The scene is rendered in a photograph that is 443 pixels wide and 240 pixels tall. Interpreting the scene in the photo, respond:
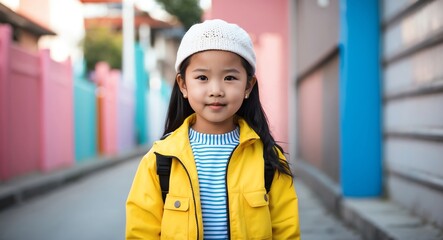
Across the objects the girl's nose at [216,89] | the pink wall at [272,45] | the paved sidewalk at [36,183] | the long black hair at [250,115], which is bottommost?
the paved sidewalk at [36,183]

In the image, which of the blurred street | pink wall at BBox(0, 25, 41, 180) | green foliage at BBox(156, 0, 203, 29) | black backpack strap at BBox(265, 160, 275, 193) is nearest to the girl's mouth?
black backpack strap at BBox(265, 160, 275, 193)

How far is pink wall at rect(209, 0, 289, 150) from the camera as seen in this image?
9852 mm

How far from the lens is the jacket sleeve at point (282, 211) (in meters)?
2.22

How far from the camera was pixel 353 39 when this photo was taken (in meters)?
4.79

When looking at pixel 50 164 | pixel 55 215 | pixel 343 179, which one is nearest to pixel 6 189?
pixel 55 215

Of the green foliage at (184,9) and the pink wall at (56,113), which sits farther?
the green foliage at (184,9)

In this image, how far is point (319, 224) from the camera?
4.87 meters

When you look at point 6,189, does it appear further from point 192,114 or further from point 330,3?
point 192,114

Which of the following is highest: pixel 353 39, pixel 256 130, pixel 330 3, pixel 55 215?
pixel 330 3

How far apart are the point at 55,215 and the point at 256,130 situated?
4.16m

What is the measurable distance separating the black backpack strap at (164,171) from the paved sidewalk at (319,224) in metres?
2.43

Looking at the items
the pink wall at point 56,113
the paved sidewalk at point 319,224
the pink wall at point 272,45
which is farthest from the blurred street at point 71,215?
the pink wall at point 272,45

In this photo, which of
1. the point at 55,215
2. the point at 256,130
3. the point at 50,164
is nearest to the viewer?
the point at 256,130

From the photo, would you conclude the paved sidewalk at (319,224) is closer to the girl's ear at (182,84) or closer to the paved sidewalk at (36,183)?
the girl's ear at (182,84)
